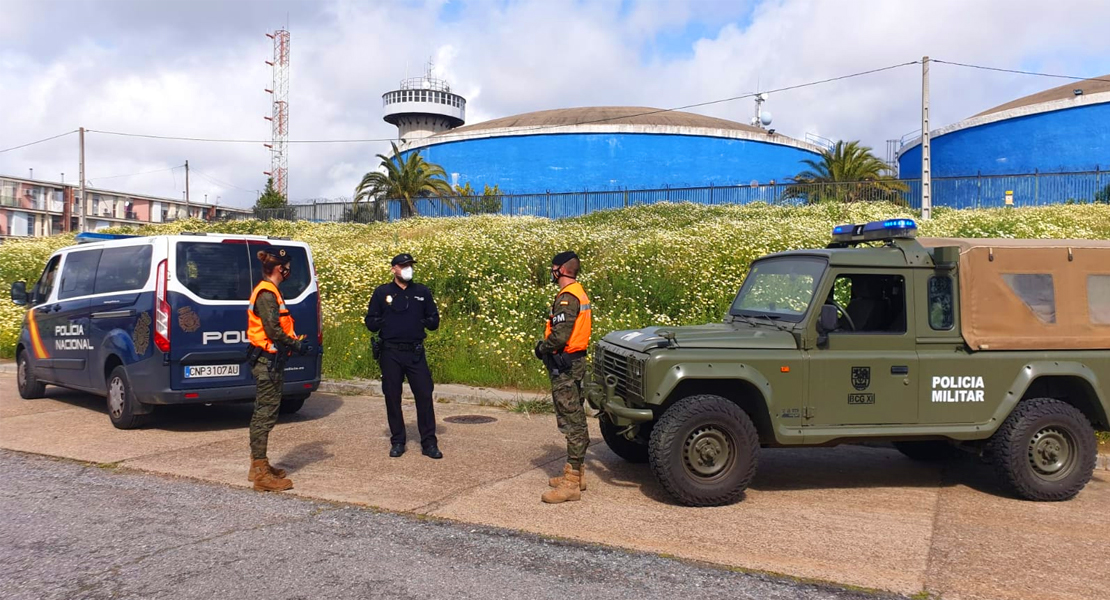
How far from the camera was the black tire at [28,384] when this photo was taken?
10188mm

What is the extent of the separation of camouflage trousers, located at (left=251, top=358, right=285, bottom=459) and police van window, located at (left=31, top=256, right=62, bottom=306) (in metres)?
5.53

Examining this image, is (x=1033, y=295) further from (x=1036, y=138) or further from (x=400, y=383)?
(x=1036, y=138)

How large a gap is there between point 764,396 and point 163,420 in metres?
6.53

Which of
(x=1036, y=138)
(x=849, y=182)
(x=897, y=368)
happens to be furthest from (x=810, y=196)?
(x=897, y=368)

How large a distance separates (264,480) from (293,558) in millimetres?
1568

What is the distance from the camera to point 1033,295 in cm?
605

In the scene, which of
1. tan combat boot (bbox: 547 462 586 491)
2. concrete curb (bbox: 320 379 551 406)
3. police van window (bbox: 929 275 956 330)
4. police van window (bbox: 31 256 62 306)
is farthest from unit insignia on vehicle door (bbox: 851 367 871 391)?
police van window (bbox: 31 256 62 306)

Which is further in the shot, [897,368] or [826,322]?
[897,368]

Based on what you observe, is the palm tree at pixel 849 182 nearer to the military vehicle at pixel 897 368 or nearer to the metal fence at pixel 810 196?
the metal fence at pixel 810 196

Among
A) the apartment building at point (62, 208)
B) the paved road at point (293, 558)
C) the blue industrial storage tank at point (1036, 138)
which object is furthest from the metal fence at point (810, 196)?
the apartment building at point (62, 208)

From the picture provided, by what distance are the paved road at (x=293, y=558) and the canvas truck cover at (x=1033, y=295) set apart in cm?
278

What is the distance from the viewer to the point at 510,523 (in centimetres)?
524

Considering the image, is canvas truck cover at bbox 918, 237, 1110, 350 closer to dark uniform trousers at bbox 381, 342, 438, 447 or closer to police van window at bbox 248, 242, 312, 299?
dark uniform trousers at bbox 381, 342, 438, 447

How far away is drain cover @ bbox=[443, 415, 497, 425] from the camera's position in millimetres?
8859
